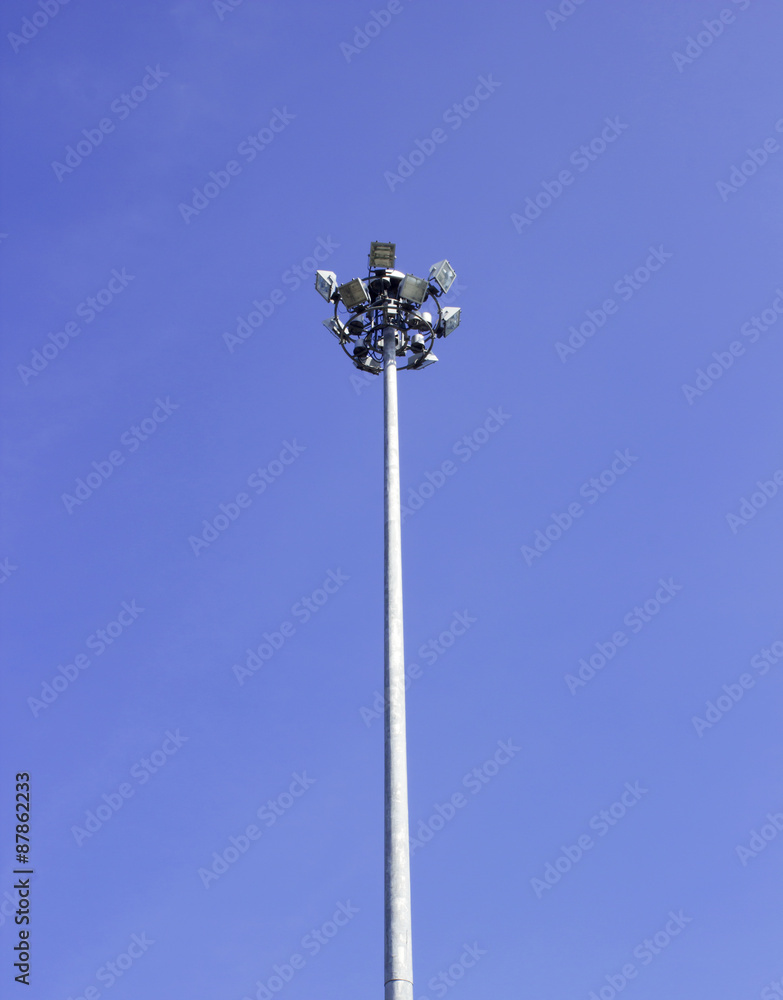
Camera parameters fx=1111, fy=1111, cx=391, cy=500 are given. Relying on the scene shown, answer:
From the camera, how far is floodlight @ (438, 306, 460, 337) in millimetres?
22828

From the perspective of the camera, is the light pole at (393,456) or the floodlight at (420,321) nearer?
the light pole at (393,456)

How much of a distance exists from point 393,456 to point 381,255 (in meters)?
4.70

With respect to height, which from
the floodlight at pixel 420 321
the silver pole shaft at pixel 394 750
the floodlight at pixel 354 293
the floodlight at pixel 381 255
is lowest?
the silver pole shaft at pixel 394 750

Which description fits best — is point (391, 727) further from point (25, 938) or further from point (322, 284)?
point (25, 938)

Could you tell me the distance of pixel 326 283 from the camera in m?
22.4

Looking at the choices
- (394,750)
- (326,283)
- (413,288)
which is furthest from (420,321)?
(394,750)

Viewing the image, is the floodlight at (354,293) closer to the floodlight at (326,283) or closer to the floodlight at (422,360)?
the floodlight at (326,283)

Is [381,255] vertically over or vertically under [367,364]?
over

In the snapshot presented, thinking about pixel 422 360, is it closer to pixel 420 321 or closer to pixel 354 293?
pixel 420 321

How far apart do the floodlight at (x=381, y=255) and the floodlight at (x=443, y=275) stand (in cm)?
112

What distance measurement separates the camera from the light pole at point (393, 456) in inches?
608

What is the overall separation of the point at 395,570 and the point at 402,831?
4423mm

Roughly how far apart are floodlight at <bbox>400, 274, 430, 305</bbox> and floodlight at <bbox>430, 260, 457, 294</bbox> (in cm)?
137

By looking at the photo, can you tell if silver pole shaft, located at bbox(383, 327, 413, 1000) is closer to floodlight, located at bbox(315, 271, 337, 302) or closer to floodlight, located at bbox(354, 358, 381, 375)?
floodlight, located at bbox(354, 358, 381, 375)
